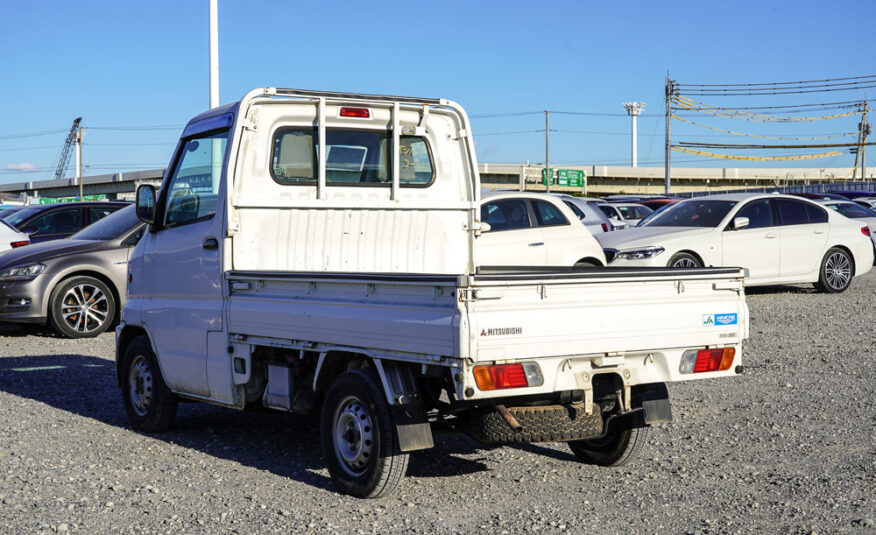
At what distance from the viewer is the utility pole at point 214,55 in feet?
65.5

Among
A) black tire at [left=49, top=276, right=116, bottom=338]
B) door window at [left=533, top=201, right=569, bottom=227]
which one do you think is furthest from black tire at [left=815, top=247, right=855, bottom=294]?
black tire at [left=49, top=276, right=116, bottom=338]

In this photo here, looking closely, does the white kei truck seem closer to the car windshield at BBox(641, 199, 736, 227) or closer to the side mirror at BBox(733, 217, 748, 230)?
the side mirror at BBox(733, 217, 748, 230)

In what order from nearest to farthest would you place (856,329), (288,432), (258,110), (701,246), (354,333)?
1. (354,333)
2. (258,110)
3. (288,432)
4. (856,329)
5. (701,246)

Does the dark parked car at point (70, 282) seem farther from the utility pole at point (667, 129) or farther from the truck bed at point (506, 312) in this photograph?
the utility pole at point (667, 129)

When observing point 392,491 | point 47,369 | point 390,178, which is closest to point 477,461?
point 392,491

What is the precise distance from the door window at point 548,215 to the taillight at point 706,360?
7.60m

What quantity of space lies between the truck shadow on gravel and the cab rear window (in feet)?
5.49

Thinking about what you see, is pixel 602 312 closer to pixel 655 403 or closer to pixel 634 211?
pixel 655 403

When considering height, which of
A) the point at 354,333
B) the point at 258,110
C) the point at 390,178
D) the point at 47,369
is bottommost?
the point at 47,369

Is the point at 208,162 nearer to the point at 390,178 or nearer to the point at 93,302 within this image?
the point at 390,178

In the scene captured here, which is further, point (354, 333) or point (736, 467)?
point (736, 467)

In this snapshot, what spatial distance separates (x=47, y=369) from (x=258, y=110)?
16.6ft

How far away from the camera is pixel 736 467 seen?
6.08 m

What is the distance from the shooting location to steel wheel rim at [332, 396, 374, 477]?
5.40 m
